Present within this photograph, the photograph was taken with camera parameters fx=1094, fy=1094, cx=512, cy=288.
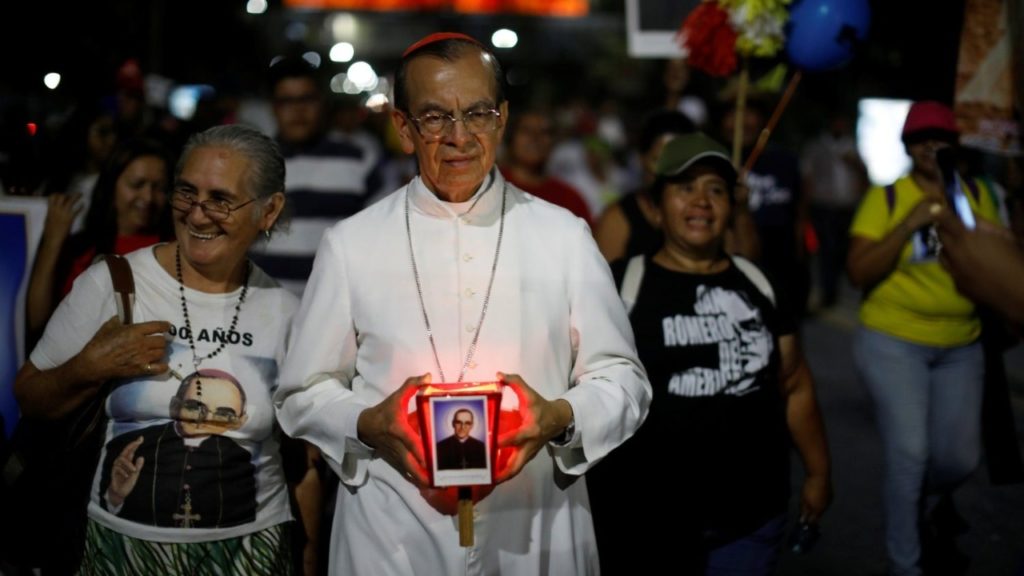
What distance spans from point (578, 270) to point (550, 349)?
0.71ft

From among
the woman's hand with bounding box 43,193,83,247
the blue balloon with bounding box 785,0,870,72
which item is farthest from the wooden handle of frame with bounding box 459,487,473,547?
the blue balloon with bounding box 785,0,870,72

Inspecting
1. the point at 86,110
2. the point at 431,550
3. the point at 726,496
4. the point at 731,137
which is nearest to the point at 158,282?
the point at 431,550

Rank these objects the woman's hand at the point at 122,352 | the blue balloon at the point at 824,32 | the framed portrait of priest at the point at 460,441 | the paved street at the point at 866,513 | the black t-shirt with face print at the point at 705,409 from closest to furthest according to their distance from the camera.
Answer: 1. the framed portrait of priest at the point at 460,441
2. the woman's hand at the point at 122,352
3. the black t-shirt with face print at the point at 705,409
4. the blue balloon at the point at 824,32
5. the paved street at the point at 866,513

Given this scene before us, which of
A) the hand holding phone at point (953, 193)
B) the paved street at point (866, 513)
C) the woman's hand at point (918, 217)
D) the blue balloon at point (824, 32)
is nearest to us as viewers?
the hand holding phone at point (953, 193)

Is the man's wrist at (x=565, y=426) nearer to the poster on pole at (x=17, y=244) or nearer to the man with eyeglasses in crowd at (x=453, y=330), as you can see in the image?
the man with eyeglasses in crowd at (x=453, y=330)

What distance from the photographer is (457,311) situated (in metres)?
2.74

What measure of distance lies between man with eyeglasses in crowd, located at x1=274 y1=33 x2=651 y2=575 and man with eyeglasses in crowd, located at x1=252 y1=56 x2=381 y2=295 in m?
3.29

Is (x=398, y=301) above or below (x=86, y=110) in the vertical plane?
below

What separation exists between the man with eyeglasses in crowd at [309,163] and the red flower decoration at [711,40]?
2122mm

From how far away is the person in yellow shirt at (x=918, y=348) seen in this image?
526 cm

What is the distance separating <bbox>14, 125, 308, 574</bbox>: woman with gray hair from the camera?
10.3ft

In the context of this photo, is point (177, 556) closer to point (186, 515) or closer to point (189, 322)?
point (186, 515)

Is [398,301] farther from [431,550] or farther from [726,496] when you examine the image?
[726,496]

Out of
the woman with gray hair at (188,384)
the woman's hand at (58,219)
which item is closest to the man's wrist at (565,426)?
the woman with gray hair at (188,384)
